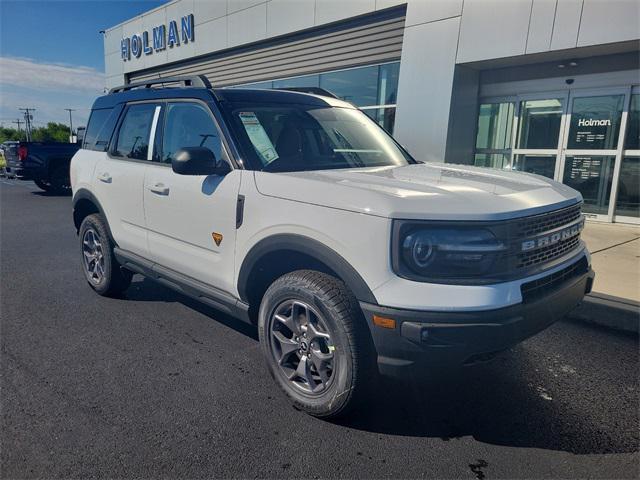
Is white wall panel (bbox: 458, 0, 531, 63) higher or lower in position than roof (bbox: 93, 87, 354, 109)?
higher

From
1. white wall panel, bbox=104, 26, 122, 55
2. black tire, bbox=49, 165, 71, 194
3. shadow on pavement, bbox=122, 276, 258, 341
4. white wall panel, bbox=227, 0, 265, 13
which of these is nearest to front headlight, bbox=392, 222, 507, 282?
shadow on pavement, bbox=122, 276, 258, 341

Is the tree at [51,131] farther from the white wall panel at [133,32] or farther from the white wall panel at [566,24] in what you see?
the white wall panel at [566,24]

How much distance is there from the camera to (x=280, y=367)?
2.84 metres

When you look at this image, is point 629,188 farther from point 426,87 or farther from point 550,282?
point 550,282

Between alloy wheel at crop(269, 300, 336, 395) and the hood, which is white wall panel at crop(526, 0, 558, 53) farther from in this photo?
alloy wheel at crop(269, 300, 336, 395)

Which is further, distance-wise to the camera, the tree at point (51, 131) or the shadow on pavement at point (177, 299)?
the tree at point (51, 131)

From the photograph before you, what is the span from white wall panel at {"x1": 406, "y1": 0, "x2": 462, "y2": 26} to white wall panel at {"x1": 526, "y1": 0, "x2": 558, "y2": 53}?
1.41 m

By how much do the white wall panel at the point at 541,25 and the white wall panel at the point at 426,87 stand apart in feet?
4.63

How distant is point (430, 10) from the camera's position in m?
9.12

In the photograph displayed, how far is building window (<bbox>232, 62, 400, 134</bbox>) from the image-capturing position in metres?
10.6

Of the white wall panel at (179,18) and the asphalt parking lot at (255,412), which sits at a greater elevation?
the white wall panel at (179,18)

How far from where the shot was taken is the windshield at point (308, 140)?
10.2ft

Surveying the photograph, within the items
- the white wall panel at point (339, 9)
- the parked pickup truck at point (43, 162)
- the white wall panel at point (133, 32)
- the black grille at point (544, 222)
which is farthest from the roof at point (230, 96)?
the white wall panel at point (133, 32)

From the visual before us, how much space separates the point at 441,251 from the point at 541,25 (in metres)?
7.33
